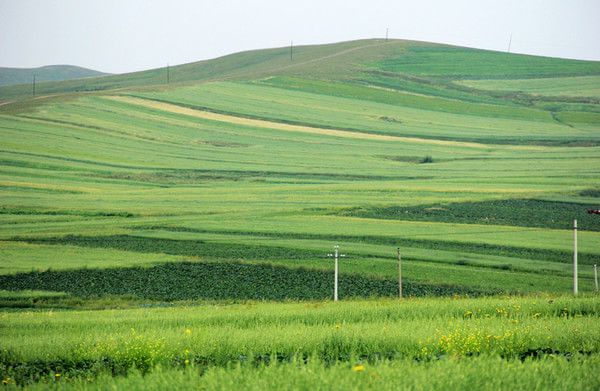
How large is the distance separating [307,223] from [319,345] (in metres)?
32.8

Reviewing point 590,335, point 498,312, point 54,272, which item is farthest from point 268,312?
point 54,272

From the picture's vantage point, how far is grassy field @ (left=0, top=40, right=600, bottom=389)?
12625 mm

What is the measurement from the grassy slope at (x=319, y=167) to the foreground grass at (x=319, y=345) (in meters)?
13.3

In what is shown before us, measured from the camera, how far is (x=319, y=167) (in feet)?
244

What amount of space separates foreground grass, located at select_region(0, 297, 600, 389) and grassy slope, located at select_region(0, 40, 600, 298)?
43.7 feet

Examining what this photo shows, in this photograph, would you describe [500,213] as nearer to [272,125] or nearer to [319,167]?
[319,167]

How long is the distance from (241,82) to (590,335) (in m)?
106

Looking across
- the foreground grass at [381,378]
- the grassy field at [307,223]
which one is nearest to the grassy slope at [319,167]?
the grassy field at [307,223]

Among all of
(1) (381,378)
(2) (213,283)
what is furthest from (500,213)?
(1) (381,378)

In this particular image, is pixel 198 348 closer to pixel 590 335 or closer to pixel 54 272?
pixel 590 335

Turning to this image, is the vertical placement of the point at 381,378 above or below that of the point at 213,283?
above

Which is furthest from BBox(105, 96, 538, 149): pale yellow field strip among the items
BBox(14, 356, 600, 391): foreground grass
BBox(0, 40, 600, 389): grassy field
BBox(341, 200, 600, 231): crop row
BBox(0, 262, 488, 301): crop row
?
BBox(14, 356, 600, 391): foreground grass

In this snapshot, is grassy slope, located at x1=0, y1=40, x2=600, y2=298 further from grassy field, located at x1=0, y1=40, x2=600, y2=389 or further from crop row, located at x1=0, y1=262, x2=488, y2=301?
crop row, located at x1=0, y1=262, x2=488, y2=301

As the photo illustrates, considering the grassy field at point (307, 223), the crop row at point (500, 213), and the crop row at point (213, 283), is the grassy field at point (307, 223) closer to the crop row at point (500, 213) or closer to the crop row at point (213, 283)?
the crop row at point (213, 283)
